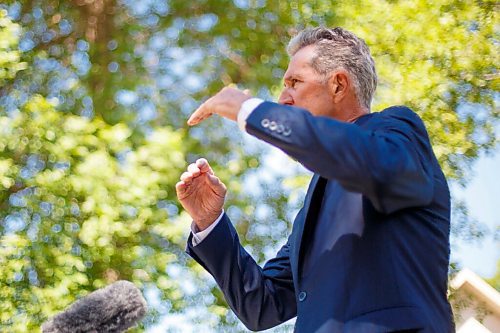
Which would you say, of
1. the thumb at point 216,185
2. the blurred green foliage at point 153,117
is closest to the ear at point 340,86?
the thumb at point 216,185

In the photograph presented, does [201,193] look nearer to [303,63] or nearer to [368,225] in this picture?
[303,63]

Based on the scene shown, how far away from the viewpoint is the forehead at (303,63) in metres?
2.41

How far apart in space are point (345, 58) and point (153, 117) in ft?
16.7

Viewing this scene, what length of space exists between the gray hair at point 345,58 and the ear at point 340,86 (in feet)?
0.06

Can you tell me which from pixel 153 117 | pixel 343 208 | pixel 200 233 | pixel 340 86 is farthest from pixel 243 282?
pixel 153 117

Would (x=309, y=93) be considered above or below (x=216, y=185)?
above

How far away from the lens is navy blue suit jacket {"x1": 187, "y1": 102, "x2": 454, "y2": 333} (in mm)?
1859

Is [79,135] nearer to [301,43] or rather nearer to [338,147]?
[301,43]

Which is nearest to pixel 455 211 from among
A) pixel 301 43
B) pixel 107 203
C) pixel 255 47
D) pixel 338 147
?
pixel 255 47

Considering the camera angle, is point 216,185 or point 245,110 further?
point 216,185

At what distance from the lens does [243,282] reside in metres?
2.51

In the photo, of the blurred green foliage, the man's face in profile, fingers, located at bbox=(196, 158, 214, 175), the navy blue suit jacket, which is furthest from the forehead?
the blurred green foliage

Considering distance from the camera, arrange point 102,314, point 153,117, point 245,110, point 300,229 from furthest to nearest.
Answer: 1. point 153,117
2. point 300,229
3. point 245,110
4. point 102,314

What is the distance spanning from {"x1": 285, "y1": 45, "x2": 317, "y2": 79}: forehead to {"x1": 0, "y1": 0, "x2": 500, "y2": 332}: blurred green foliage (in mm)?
3769
